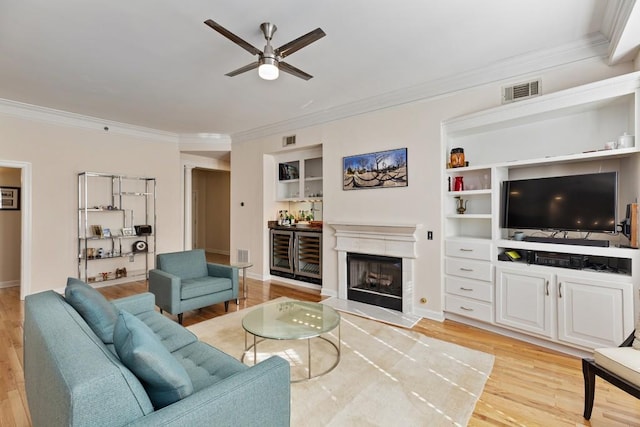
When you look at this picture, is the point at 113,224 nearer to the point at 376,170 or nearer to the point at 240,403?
the point at 376,170

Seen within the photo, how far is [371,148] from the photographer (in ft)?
14.2

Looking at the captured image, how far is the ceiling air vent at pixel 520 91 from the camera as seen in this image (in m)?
3.11

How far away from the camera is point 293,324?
2.58 m

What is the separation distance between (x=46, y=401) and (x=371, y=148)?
13.1 ft

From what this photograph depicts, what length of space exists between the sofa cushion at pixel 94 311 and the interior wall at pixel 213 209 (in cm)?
728

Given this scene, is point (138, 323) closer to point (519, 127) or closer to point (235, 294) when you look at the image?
point (235, 294)

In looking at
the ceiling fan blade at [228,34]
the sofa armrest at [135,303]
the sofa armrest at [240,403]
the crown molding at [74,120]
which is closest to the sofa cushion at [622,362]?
the sofa armrest at [240,403]

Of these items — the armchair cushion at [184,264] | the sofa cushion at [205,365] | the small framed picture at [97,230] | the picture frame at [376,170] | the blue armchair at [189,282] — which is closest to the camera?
the sofa cushion at [205,365]

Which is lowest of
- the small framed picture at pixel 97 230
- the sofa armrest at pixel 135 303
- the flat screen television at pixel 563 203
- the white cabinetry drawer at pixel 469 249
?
the sofa armrest at pixel 135 303

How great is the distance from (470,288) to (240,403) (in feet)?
10.0

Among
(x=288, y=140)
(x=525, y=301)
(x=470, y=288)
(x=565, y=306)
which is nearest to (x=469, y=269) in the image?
(x=470, y=288)

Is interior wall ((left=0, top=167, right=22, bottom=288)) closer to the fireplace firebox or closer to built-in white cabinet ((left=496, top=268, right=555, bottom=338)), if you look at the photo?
the fireplace firebox

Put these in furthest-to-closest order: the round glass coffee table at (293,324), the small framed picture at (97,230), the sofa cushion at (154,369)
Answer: the small framed picture at (97,230), the round glass coffee table at (293,324), the sofa cushion at (154,369)

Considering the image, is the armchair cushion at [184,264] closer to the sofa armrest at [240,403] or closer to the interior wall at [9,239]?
the sofa armrest at [240,403]
